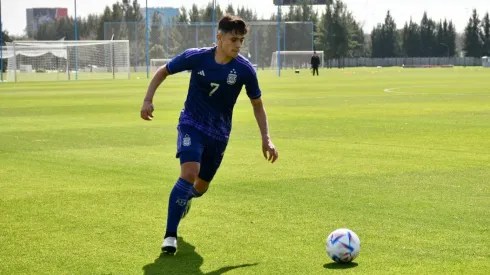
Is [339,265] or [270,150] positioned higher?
[270,150]

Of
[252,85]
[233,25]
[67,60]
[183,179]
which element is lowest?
[183,179]

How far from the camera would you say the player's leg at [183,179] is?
7.61 metres

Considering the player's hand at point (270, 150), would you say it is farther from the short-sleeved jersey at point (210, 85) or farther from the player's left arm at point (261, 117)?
the short-sleeved jersey at point (210, 85)

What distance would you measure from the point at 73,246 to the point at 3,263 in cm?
75

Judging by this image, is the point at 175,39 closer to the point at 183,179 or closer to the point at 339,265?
the point at 183,179

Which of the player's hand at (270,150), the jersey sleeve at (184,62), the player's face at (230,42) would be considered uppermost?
the player's face at (230,42)

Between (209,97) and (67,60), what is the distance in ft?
205

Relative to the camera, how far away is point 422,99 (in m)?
32.5

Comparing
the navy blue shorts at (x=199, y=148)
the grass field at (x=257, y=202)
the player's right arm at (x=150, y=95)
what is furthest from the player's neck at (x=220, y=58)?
the grass field at (x=257, y=202)

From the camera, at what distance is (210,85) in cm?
810

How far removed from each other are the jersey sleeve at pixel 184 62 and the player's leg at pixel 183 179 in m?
0.51

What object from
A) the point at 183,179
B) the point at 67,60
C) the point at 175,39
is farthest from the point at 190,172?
the point at 175,39

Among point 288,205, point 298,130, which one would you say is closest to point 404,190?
point 288,205

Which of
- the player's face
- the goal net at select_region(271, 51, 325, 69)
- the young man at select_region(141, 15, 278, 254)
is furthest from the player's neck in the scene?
the goal net at select_region(271, 51, 325, 69)
